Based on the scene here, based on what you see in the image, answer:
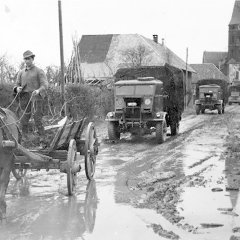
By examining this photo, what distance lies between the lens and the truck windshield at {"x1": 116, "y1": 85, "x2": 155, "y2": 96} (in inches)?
647

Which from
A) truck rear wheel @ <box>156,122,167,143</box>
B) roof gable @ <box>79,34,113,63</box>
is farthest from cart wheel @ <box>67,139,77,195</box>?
roof gable @ <box>79,34,113,63</box>

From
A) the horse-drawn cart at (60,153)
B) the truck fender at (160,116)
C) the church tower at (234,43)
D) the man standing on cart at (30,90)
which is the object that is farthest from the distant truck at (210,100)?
the church tower at (234,43)

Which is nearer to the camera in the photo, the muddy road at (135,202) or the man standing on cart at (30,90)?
the muddy road at (135,202)

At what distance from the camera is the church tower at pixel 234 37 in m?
106

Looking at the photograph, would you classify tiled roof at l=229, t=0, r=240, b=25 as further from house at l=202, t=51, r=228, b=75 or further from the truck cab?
the truck cab

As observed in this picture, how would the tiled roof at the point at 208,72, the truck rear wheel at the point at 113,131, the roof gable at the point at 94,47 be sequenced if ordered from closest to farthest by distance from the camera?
the truck rear wheel at the point at 113,131 → the roof gable at the point at 94,47 → the tiled roof at the point at 208,72

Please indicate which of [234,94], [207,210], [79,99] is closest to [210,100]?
[79,99]

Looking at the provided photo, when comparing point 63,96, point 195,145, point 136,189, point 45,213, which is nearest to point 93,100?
point 63,96

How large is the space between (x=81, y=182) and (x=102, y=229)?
2.94 metres

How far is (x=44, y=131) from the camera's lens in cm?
870

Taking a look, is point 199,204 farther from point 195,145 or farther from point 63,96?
point 63,96

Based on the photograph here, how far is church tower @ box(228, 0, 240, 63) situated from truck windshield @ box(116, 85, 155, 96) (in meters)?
92.2

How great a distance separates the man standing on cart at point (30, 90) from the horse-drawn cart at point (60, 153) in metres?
0.61

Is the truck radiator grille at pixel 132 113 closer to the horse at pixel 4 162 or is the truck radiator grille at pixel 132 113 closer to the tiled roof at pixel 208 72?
the horse at pixel 4 162
